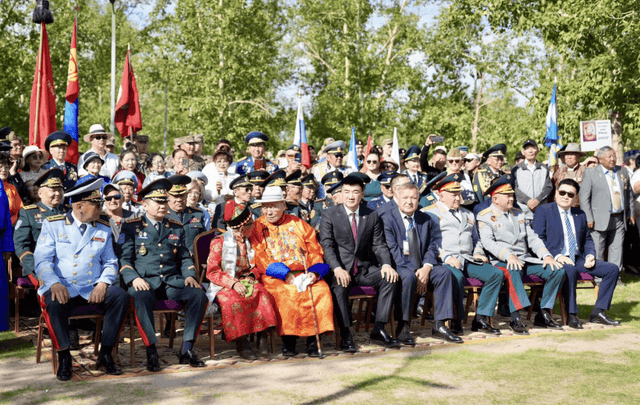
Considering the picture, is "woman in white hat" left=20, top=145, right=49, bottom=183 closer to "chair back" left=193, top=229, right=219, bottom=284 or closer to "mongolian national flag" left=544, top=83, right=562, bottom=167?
"chair back" left=193, top=229, right=219, bottom=284

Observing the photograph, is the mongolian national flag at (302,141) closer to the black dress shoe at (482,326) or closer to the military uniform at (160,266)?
the black dress shoe at (482,326)

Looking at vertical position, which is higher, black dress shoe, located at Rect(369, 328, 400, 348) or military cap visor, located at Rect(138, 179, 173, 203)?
military cap visor, located at Rect(138, 179, 173, 203)

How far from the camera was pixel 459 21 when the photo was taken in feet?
55.4

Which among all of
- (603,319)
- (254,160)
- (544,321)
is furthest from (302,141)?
(603,319)

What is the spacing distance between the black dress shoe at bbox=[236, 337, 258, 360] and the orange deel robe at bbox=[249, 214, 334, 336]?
33 cm

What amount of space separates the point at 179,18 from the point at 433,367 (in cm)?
2029

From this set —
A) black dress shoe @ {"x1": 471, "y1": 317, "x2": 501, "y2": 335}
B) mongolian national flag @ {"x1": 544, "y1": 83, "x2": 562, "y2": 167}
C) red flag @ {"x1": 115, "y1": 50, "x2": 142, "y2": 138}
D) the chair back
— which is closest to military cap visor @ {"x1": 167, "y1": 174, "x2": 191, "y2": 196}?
the chair back

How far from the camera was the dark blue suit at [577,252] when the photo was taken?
785 cm

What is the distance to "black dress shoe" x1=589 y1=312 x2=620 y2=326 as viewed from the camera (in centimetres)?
786

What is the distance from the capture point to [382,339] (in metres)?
6.98

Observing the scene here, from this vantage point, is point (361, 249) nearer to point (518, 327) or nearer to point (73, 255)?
point (518, 327)

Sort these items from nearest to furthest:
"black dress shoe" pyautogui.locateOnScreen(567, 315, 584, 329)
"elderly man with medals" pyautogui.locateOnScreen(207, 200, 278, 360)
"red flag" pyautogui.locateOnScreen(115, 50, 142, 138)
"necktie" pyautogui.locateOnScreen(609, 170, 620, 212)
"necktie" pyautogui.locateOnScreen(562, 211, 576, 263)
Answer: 1. "elderly man with medals" pyautogui.locateOnScreen(207, 200, 278, 360)
2. "black dress shoe" pyautogui.locateOnScreen(567, 315, 584, 329)
3. "necktie" pyautogui.locateOnScreen(562, 211, 576, 263)
4. "necktie" pyautogui.locateOnScreen(609, 170, 620, 212)
5. "red flag" pyautogui.locateOnScreen(115, 50, 142, 138)

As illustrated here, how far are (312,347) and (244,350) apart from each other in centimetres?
66

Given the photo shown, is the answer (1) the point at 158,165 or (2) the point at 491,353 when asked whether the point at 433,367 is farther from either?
(1) the point at 158,165
